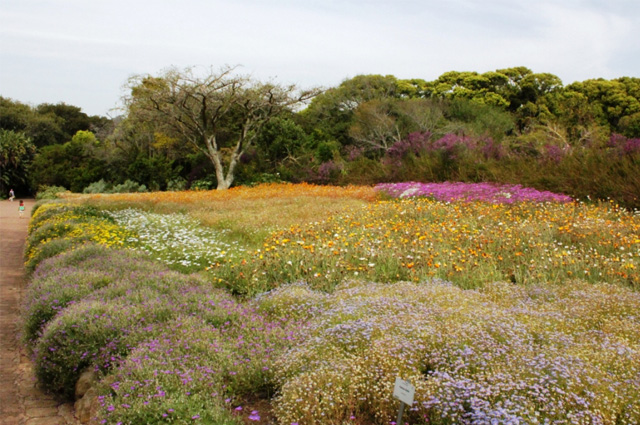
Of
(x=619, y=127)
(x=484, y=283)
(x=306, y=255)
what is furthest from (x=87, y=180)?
(x=619, y=127)

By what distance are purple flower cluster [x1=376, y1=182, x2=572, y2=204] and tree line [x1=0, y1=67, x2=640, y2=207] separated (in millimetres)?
1258

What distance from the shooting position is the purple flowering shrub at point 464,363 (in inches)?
113

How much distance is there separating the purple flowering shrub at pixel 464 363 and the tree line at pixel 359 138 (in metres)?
8.36

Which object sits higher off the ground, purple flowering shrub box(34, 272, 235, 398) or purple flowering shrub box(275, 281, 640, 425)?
purple flowering shrub box(275, 281, 640, 425)

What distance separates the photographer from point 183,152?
29844 millimetres

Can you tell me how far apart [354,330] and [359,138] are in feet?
79.5

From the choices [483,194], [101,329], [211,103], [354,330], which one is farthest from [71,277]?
[211,103]

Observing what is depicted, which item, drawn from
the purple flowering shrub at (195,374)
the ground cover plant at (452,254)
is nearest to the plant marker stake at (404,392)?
the purple flowering shrub at (195,374)

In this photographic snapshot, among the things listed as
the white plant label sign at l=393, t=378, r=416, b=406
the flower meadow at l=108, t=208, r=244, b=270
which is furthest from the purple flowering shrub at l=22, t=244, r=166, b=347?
the white plant label sign at l=393, t=378, r=416, b=406

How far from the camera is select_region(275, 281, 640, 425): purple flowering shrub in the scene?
9.39 ft

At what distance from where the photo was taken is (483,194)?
11961 mm

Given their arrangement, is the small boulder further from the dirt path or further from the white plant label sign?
the white plant label sign

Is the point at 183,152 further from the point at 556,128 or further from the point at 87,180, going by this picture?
the point at 556,128

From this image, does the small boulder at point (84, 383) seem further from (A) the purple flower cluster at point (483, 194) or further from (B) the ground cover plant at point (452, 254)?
(A) the purple flower cluster at point (483, 194)
